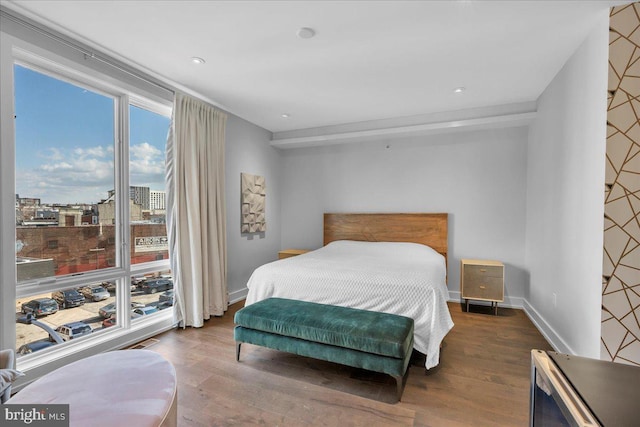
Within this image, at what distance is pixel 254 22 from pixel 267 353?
2683 mm

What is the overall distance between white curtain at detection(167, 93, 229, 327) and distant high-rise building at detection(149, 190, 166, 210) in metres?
0.22

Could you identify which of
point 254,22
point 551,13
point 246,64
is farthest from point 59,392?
point 551,13

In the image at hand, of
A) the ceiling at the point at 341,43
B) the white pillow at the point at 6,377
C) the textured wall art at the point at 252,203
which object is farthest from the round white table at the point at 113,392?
the textured wall art at the point at 252,203

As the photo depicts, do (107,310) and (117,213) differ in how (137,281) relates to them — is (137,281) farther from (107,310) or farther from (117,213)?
(117,213)

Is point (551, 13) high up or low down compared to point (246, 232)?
up

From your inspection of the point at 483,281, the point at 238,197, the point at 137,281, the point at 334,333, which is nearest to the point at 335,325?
the point at 334,333

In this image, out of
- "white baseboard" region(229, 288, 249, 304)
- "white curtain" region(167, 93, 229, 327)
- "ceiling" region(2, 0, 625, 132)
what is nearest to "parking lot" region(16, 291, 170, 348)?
"white curtain" region(167, 93, 229, 327)

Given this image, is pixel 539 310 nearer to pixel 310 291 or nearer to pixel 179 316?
pixel 310 291

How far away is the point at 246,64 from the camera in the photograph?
2.59 m

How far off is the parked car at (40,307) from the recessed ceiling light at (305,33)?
9.37 feet

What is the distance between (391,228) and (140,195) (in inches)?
127

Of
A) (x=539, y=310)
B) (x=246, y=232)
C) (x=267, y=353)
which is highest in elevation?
(x=246, y=232)

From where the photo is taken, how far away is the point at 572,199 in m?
2.33

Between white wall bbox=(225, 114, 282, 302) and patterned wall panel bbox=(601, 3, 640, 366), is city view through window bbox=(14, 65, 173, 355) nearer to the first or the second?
white wall bbox=(225, 114, 282, 302)
